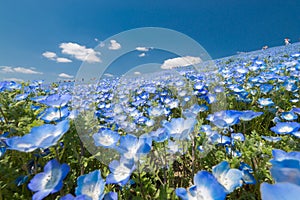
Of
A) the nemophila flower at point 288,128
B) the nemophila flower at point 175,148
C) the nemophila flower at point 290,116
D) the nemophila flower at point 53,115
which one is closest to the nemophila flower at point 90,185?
the nemophila flower at point 53,115

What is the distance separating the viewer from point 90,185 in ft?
3.17

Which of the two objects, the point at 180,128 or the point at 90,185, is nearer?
the point at 90,185

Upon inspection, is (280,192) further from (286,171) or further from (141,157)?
(141,157)

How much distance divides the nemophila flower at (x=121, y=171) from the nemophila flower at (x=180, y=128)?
1.00 feet

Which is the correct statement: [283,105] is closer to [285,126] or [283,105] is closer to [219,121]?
[285,126]

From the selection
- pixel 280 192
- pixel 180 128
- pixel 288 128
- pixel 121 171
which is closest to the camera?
pixel 280 192

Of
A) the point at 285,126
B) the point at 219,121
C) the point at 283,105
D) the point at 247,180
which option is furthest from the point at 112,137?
the point at 283,105

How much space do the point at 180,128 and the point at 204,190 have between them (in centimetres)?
53

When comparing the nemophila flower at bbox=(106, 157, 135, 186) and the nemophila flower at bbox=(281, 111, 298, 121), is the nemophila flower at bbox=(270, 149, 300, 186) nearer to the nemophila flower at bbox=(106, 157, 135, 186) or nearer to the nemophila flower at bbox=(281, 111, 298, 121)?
the nemophila flower at bbox=(106, 157, 135, 186)

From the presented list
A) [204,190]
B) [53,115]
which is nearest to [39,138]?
[53,115]

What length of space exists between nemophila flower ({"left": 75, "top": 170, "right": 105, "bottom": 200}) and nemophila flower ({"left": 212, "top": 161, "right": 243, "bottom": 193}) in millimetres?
490

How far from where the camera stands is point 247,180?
1194mm

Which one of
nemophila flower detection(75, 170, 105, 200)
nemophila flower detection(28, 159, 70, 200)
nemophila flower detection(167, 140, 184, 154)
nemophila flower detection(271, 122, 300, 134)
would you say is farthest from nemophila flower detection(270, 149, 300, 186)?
nemophila flower detection(271, 122, 300, 134)

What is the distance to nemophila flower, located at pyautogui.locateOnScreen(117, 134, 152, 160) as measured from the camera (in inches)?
39.7
